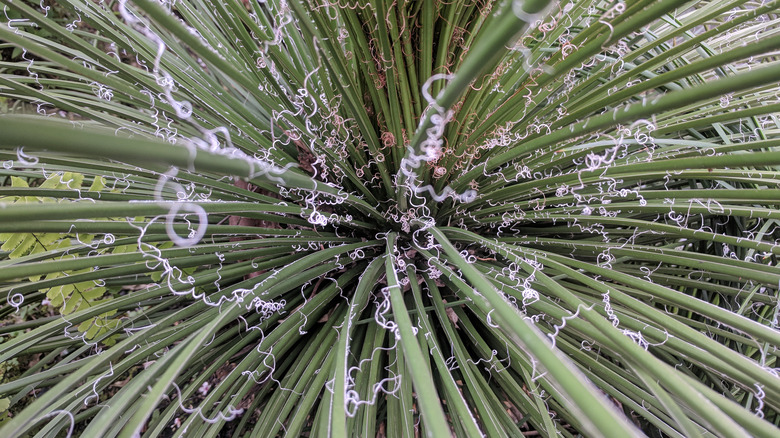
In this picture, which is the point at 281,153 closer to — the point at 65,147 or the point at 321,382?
the point at 321,382

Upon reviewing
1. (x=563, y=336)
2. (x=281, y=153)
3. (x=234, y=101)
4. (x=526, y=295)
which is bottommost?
(x=563, y=336)

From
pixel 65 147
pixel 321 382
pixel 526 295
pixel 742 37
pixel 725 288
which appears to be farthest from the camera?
pixel 742 37

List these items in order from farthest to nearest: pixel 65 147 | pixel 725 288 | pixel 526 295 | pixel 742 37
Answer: pixel 742 37 → pixel 725 288 → pixel 526 295 → pixel 65 147

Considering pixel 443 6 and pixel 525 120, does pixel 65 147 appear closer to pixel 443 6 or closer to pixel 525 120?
pixel 443 6

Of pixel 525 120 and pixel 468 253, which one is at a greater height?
pixel 525 120

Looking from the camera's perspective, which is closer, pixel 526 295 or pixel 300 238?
pixel 526 295

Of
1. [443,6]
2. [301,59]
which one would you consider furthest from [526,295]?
[301,59]
